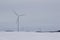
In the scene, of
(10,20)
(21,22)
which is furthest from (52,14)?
(10,20)

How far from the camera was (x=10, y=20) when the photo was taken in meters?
1.04

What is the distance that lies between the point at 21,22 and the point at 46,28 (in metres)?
0.37

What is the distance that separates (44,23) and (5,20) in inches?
22.6

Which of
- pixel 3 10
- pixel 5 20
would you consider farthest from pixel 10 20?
pixel 3 10

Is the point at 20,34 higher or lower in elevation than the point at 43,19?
lower

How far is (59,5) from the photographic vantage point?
1.03 metres

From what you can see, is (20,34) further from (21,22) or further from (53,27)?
(53,27)

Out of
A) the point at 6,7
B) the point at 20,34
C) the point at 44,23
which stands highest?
the point at 6,7

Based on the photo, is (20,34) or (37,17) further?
(37,17)

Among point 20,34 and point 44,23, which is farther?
point 44,23

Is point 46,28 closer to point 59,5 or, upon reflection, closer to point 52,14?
point 52,14

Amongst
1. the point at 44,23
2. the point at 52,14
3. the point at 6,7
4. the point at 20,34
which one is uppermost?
the point at 6,7

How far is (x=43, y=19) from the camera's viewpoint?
3.40ft

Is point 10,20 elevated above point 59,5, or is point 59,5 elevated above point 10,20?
point 59,5
